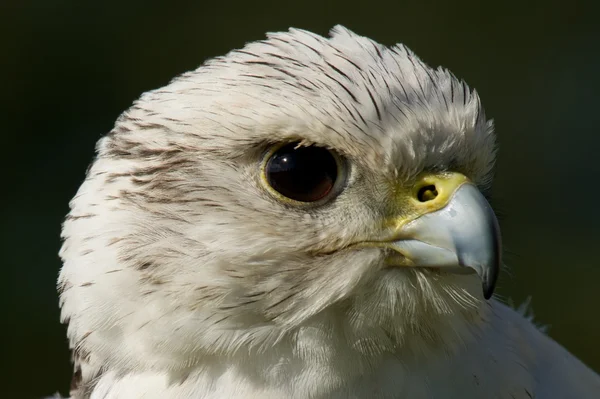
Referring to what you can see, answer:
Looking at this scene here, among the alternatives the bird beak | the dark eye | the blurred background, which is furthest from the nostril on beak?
the blurred background

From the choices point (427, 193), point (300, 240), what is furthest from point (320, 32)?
point (300, 240)

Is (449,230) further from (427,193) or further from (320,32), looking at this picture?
(320,32)

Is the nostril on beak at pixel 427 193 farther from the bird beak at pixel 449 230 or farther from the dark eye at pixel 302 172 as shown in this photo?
the dark eye at pixel 302 172

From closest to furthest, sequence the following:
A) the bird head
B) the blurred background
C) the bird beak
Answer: the bird beak
the bird head
the blurred background

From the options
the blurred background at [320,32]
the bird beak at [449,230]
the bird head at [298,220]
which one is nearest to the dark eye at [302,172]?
the bird head at [298,220]

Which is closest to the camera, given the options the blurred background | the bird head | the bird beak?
the bird beak

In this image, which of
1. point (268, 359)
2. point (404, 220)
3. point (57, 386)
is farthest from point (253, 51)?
point (57, 386)

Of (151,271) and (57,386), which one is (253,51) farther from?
(57,386)

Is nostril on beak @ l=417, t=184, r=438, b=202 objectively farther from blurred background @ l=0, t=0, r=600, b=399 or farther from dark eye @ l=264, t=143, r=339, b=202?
blurred background @ l=0, t=0, r=600, b=399
